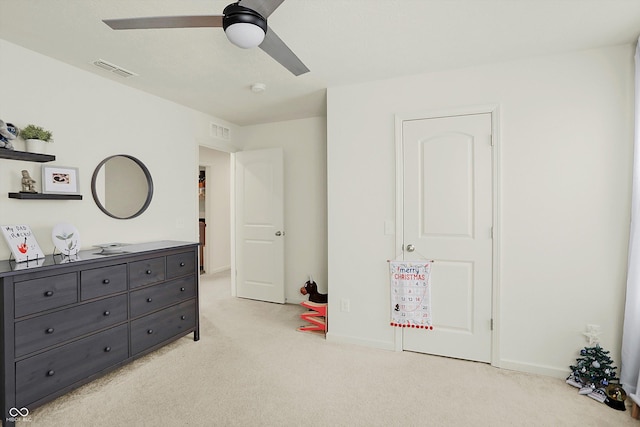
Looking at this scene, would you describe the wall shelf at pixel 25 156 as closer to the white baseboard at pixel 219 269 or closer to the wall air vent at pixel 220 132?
the wall air vent at pixel 220 132

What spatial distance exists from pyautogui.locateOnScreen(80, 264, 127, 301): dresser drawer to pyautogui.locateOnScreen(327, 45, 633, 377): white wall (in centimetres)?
226

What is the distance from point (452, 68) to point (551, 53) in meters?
0.69

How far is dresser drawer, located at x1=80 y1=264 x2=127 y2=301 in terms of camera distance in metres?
2.24

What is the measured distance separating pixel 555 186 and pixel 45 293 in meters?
3.63

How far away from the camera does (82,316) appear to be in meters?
2.22

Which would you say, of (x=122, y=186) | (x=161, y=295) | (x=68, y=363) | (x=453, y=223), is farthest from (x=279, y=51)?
(x=68, y=363)

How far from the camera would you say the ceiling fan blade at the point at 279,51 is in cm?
158

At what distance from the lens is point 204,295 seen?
15.3ft

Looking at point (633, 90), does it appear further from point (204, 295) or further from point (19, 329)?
point (204, 295)

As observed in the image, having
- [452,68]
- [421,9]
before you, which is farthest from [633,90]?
[421,9]

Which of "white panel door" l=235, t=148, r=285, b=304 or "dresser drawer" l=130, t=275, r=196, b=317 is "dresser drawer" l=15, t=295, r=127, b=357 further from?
"white panel door" l=235, t=148, r=285, b=304

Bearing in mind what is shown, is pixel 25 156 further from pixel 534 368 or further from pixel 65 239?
pixel 534 368

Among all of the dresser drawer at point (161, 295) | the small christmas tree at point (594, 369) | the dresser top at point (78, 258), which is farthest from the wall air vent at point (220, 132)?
the small christmas tree at point (594, 369)

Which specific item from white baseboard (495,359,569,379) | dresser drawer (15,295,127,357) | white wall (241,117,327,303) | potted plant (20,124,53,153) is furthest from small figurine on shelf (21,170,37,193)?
white baseboard (495,359,569,379)
